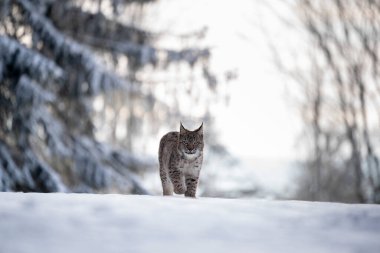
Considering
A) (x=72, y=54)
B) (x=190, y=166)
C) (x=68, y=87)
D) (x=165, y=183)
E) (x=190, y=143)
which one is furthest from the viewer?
(x=68, y=87)

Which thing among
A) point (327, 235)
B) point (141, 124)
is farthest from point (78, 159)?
point (327, 235)

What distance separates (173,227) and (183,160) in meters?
1.42

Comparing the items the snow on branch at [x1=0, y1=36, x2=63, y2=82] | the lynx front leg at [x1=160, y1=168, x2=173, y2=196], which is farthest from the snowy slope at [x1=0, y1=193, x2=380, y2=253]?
the snow on branch at [x1=0, y1=36, x2=63, y2=82]

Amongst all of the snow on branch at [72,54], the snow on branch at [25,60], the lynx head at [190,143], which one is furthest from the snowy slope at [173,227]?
the snow on branch at [72,54]

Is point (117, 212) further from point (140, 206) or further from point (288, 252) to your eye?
point (288, 252)

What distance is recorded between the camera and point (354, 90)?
364 inches

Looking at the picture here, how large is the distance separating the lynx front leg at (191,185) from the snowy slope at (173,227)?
1104 mm

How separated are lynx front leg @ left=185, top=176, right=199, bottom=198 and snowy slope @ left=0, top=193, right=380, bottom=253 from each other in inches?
43.5

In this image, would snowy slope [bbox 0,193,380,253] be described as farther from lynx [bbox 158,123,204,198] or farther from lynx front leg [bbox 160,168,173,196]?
lynx front leg [bbox 160,168,173,196]

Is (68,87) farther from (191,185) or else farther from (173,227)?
(173,227)

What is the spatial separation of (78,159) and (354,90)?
15.8ft

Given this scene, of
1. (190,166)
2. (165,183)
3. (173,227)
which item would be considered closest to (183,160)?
(190,166)

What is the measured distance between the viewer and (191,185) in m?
3.58

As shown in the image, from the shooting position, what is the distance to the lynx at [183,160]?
340 cm
